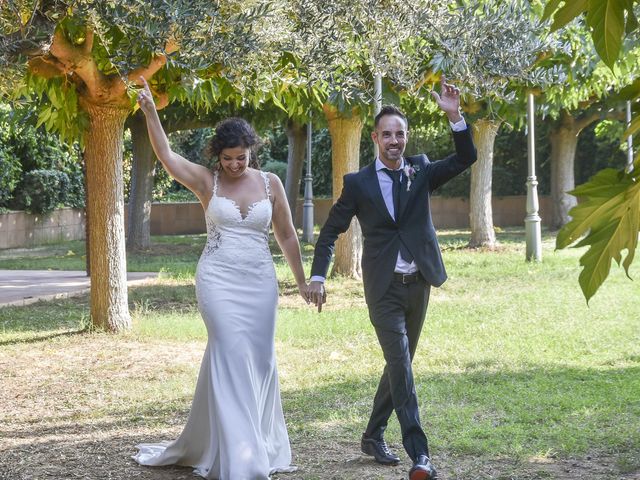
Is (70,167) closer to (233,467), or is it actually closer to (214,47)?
(214,47)

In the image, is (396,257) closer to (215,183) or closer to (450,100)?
(450,100)

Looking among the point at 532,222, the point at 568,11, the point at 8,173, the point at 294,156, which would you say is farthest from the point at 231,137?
the point at 8,173

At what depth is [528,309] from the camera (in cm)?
1495

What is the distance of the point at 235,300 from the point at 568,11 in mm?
4637

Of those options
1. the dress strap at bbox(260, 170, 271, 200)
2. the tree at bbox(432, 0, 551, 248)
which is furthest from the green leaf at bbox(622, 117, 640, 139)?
the tree at bbox(432, 0, 551, 248)

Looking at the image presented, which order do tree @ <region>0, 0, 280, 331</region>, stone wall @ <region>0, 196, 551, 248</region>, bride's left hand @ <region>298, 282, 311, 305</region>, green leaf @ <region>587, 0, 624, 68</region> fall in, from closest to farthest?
green leaf @ <region>587, 0, 624, 68</region>
bride's left hand @ <region>298, 282, 311, 305</region>
tree @ <region>0, 0, 280, 331</region>
stone wall @ <region>0, 196, 551, 248</region>

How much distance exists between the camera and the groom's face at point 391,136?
638cm

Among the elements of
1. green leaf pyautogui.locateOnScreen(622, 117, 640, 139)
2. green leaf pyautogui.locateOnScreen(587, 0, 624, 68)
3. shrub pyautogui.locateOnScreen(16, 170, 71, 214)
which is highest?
shrub pyautogui.locateOnScreen(16, 170, 71, 214)

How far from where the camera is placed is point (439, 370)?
10.5 m

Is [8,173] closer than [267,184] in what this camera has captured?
No

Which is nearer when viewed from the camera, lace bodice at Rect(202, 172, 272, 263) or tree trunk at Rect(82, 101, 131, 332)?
lace bodice at Rect(202, 172, 272, 263)

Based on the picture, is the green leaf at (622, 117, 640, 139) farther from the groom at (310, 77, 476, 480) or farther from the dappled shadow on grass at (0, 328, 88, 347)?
the dappled shadow on grass at (0, 328, 88, 347)

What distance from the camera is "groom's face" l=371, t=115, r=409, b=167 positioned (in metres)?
6.38

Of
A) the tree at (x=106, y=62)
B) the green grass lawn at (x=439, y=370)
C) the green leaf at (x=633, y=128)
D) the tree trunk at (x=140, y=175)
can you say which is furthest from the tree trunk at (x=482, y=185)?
the green leaf at (x=633, y=128)
